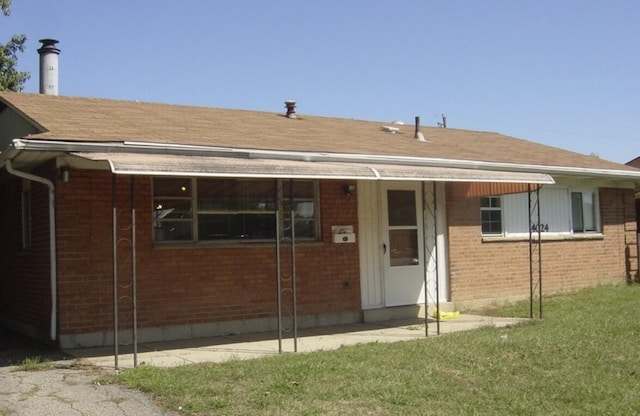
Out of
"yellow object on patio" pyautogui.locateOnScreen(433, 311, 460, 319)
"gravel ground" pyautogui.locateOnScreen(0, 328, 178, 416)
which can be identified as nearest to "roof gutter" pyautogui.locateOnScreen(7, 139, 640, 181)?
"gravel ground" pyautogui.locateOnScreen(0, 328, 178, 416)

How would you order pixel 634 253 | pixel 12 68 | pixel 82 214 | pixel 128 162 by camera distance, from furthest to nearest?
pixel 12 68 < pixel 634 253 < pixel 82 214 < pixel 128 162

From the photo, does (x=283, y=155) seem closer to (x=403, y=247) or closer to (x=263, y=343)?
(x=263, y=343)

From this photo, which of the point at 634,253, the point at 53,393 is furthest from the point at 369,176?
the point at 634,253

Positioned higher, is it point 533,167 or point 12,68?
point 12,68

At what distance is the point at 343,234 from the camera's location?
38.7ft

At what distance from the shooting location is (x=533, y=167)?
43.7ft

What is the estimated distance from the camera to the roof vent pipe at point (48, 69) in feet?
44.8

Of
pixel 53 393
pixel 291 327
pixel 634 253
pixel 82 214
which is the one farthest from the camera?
pixel 634 253

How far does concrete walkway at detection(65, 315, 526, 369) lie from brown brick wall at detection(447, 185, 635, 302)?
1436 mm

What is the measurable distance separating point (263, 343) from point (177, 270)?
161 cm

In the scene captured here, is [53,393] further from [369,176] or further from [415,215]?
[415,215]

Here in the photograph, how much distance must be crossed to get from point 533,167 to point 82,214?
8076mm

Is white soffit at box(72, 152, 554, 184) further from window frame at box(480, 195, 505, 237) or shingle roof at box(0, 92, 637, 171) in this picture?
window frame at box(480, 195, 505, 237)

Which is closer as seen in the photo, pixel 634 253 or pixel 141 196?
pixel 141 196
